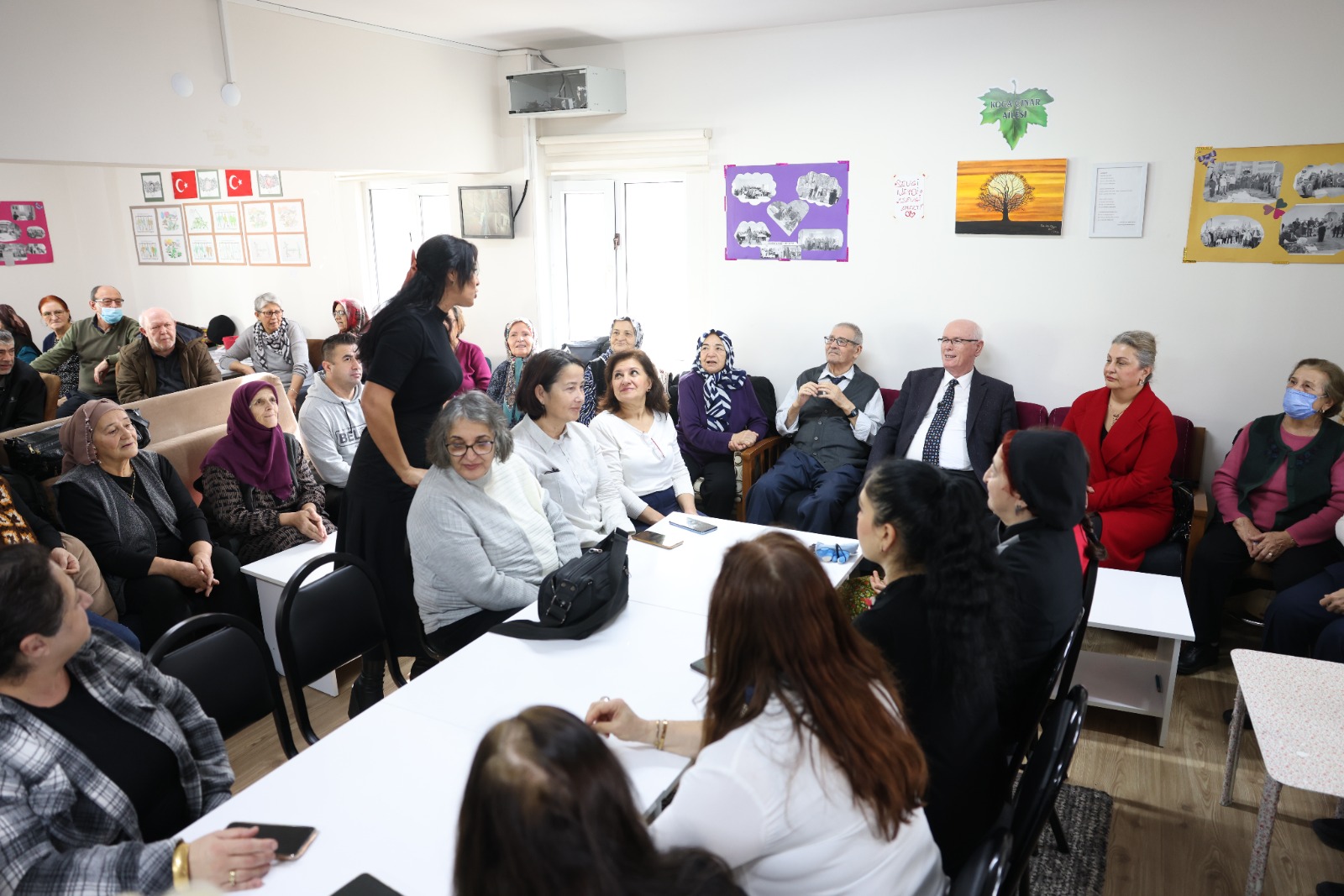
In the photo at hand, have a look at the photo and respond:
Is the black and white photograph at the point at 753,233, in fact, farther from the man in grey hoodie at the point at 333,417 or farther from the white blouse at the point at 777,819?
the white blouse at the point at 777,819

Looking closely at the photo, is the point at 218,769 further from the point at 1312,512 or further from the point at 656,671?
the point at 1312,512

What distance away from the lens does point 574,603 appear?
228 cm

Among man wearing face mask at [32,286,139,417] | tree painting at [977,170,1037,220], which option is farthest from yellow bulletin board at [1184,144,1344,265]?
man wearing face mask at [32,286,139,417]

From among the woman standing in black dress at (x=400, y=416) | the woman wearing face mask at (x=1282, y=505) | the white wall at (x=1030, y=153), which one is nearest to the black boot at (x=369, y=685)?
the woman standing in black dress at (x=400, y=416)

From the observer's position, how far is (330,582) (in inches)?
93.5

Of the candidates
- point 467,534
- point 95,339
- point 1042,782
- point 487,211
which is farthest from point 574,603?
point 95,339

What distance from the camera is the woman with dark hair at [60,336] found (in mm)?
6102

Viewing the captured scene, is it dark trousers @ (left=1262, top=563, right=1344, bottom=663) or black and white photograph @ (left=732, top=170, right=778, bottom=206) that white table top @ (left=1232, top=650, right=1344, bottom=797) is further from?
black and white photograph @ (left=732, top=170, right=778, bottom=206)

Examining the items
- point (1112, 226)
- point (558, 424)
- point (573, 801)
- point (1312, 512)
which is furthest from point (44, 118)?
point (1312, 512)

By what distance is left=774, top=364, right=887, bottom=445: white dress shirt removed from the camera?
4.64m

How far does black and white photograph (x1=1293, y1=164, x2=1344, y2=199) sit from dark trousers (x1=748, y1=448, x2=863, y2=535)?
2.26 m

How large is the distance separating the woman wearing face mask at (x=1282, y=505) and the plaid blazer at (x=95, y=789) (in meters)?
3.49

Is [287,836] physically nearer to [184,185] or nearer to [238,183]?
[238,183]

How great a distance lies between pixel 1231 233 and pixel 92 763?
4.53 m
